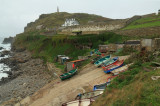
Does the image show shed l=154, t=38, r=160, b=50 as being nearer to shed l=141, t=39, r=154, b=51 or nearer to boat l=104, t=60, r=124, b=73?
shed l=141, t=39, r=154, b=51

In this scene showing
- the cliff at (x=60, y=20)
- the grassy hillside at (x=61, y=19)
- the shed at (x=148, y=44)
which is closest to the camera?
the shed at (x=148, y=44)

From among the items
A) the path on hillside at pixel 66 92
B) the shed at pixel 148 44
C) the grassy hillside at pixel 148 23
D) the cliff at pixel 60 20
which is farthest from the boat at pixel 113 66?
the cliff at pixel 60 20

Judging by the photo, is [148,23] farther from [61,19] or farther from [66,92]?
[61,19]

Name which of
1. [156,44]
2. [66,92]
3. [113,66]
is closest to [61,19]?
[113,66]

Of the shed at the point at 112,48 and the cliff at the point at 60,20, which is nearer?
the shed at the point at 112,48

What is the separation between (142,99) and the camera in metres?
5.67

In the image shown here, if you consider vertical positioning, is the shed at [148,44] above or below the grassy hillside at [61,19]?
below

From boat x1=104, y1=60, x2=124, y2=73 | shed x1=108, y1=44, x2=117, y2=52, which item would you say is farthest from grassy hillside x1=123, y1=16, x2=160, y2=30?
boat x1=104, y1=60, x2=124, y2=73

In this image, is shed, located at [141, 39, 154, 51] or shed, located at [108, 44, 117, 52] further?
shed, located at [108, 44, 117, 52]

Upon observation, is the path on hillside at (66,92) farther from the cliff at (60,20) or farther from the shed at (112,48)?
the cliff at (60,20)

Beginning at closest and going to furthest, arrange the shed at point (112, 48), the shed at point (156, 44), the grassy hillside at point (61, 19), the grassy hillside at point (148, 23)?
1. the shed at point (156, 44)
2. the shed at point (112, 48)
3. the grassy hillside at point (148, 23)
4. the grassy hillside at point (61, 19)

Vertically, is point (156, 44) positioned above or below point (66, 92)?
above

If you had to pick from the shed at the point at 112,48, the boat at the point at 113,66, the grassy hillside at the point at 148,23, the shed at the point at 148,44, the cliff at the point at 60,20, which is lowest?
the boat at the point at 113,66

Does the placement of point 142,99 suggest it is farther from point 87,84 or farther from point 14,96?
point 14,96
